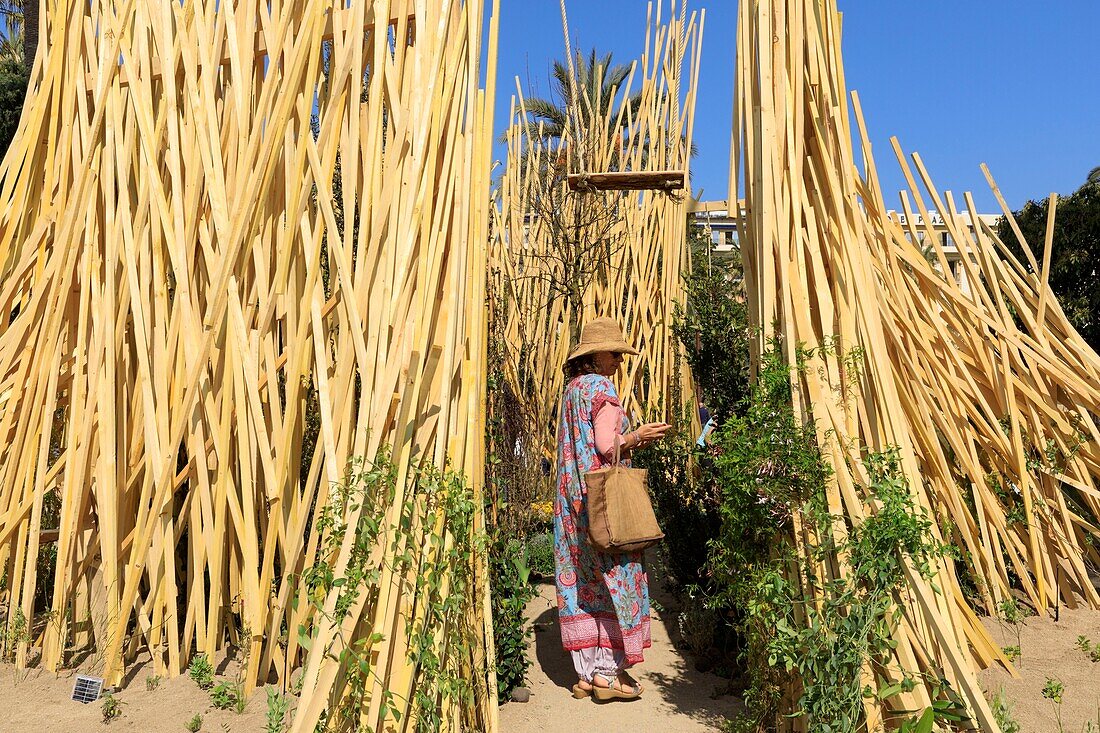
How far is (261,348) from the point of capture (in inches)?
85.4

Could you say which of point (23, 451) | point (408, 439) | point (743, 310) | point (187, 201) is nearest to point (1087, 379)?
point (743, 310)

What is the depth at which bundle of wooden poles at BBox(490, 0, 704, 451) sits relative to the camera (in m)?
4.58

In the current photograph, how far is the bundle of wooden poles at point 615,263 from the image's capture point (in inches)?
180

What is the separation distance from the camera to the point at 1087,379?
304 centimetres

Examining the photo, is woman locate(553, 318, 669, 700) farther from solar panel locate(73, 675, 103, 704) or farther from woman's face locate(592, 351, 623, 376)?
solar panel locate(73, 675, 103, 704)

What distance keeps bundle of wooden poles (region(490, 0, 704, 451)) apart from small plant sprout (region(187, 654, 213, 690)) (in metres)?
2.46

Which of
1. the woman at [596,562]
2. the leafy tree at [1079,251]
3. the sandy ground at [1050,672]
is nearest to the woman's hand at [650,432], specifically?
the woman at [596,562]

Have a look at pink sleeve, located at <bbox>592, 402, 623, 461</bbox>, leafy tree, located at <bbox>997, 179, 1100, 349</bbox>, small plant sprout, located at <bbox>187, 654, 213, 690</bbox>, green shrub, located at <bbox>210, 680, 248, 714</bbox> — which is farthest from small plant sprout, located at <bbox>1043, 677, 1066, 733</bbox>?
leafy tree, located at <bbox>997, 179, 1100, 349</bbox>

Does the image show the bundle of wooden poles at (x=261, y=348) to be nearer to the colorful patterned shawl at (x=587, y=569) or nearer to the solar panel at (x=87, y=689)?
the solar panel at (x=87, y=689)

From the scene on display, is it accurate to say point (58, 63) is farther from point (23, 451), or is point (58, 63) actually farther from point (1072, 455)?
point (1072, 455)

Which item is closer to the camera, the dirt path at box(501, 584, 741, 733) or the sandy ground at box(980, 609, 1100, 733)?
the sandy ground at box(980, 609, 1100, 733)

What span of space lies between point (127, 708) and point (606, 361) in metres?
1.66

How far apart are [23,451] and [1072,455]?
10.1 feet

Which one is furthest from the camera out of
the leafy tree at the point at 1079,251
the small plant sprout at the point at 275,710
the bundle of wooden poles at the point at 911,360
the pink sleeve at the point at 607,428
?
the leafy tree at the point at 1079,251
